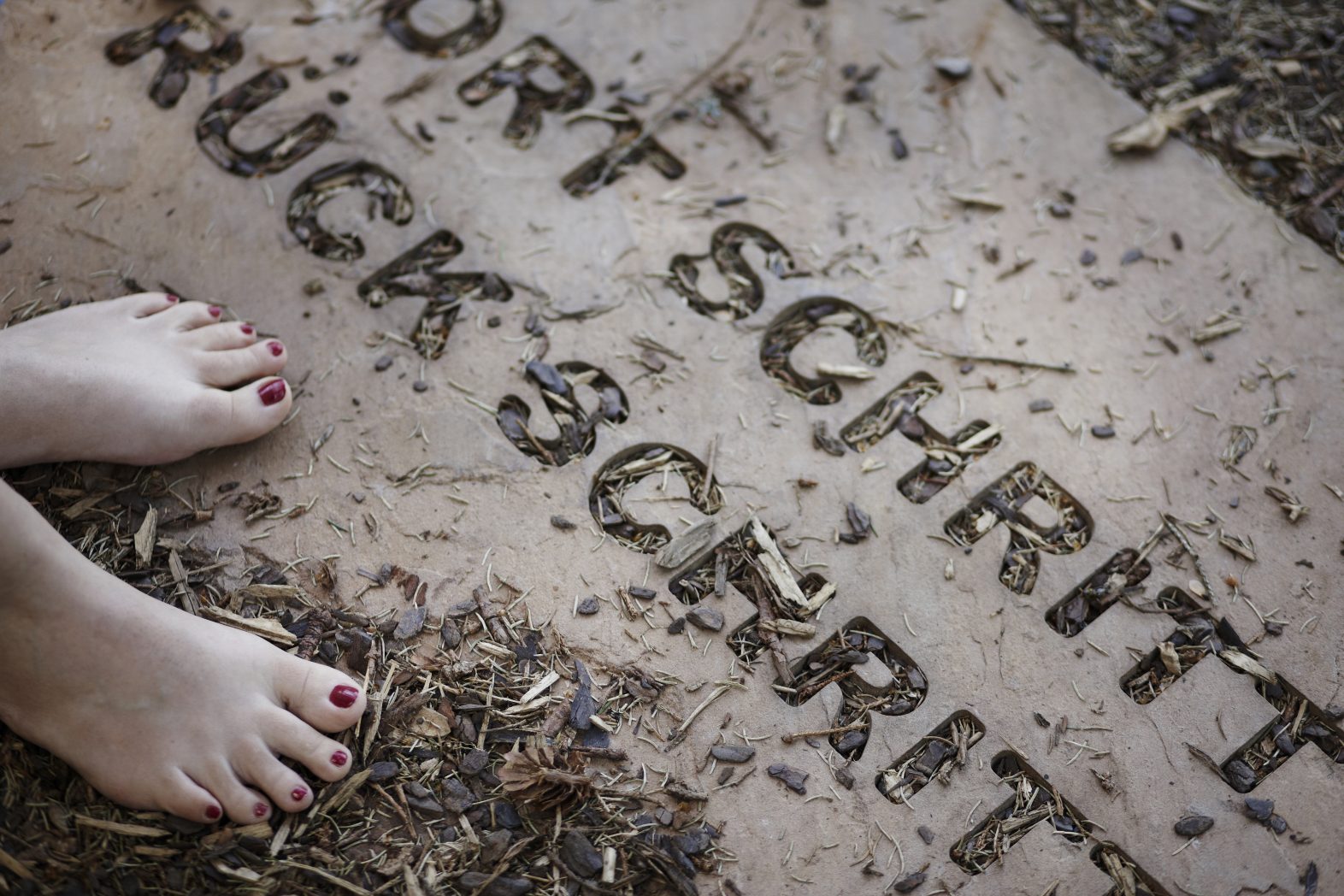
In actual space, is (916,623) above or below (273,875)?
above

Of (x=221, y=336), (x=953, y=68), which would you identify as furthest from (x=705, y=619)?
(x=953, y=68)

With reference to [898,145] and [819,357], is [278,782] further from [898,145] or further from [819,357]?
[898,145]

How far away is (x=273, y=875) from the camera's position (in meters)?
1.56

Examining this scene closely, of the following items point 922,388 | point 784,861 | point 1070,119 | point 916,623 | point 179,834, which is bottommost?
point 179,834

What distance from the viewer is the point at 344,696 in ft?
5.46

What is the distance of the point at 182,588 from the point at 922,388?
1444 mm

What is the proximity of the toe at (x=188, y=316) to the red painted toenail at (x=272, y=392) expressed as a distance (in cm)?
21

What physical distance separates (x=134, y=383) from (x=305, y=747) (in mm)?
723

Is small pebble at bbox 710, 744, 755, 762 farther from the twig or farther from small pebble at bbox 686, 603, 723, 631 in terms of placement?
the twig

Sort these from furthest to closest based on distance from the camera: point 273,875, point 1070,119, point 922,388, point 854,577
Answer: point 1070,119, point 922,388, point 854,577, point 273,875

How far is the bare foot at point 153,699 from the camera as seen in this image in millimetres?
1536

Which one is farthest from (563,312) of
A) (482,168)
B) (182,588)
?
(182,588)

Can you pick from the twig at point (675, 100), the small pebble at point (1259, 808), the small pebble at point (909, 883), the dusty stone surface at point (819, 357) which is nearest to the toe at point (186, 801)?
the dusty stone surface at point (819, 357)

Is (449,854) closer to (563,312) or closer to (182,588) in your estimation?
(182,588)
